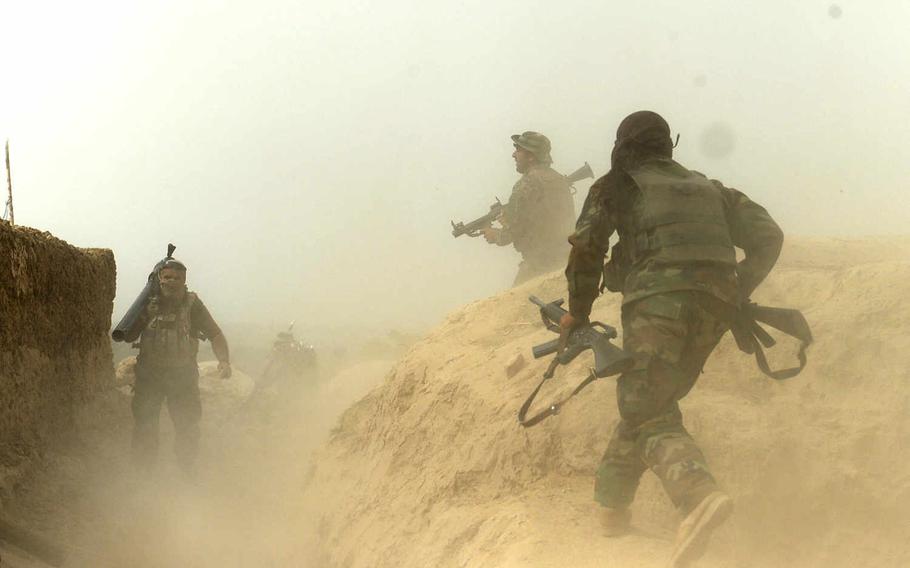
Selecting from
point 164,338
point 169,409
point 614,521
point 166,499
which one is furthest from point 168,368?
point 614,521

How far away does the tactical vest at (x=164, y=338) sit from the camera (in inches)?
279

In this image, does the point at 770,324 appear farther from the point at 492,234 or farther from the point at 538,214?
the point at 492,234

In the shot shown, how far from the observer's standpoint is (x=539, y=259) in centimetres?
832

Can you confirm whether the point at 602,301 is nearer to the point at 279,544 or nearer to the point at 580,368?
the point at 580,368

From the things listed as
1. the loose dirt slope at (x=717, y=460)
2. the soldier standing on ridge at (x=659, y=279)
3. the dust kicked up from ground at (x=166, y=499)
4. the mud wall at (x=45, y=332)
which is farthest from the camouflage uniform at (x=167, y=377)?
the soldier standing on ridge at (x=659, y=279)

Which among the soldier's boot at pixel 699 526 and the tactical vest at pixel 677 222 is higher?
the tactical vest at pixel 677 222

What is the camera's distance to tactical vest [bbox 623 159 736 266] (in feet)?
10.6

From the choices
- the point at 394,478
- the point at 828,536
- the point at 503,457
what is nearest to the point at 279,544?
the point at 394,478

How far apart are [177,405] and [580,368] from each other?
4.79 meters

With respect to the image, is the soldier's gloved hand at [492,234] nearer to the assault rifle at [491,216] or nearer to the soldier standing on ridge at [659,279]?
the assault rifle at [491,216]

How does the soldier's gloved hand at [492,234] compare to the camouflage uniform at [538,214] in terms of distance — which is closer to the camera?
the camouflage uniform at [538,214]

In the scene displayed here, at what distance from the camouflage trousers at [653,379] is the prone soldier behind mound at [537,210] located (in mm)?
4858

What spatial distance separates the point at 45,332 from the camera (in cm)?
486

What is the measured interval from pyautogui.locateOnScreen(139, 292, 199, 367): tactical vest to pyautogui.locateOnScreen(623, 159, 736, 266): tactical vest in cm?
540
